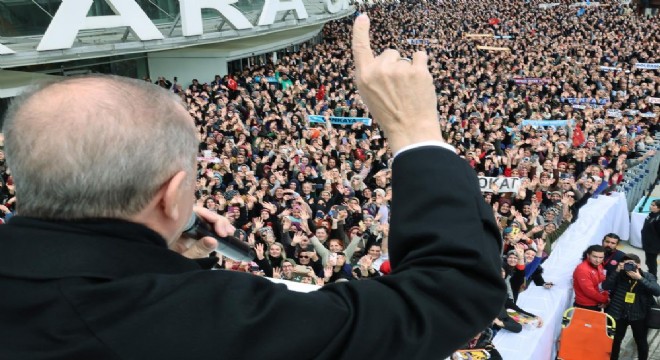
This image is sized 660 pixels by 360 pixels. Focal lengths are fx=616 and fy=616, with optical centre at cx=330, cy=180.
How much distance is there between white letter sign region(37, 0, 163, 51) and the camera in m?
14.0

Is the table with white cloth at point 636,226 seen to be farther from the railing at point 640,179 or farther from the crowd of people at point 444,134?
the crowd of people at point 444,134

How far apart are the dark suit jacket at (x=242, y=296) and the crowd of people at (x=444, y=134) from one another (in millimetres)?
735

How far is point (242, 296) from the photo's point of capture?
0.90m

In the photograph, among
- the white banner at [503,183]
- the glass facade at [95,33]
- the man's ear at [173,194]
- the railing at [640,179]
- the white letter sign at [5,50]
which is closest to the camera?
the man's ear at [173,194]

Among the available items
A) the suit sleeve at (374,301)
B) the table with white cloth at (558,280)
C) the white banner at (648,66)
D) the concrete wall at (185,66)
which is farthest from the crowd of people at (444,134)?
the suit sleeve at (374,301)

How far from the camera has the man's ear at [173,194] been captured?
98 centimetres

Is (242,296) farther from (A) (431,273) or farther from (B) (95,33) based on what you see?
(B) (95,33)

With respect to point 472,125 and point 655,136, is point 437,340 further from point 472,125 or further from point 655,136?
point 655,136

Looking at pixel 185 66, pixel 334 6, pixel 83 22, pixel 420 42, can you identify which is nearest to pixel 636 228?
pixel 83 22

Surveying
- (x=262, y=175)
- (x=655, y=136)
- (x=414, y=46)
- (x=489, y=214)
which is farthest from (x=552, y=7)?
(x=489, y=214)

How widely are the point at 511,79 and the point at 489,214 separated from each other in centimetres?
1976

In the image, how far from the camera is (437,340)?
37.7 inches

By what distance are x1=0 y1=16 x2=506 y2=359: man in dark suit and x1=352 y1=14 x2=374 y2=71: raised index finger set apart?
0.55 feet

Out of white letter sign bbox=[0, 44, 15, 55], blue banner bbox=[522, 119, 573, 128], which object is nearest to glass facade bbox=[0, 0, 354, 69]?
white letter sign bbox=[0, 44, 15, 55]
